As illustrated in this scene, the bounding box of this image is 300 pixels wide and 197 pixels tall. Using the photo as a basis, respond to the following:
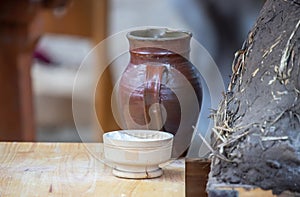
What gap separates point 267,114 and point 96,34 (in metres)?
2.50

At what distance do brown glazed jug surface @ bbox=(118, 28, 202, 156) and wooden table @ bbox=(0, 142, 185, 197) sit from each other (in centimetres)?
9

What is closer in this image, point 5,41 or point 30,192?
point 30,192

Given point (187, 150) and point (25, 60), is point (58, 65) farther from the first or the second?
point (187, 150)

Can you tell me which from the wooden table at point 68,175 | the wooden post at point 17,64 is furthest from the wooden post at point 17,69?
the wooden table at point 68,175

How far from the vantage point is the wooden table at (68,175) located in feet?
3.82

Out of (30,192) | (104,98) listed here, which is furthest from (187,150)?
(104,98)

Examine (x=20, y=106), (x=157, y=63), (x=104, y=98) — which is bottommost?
(x=104, y=98)

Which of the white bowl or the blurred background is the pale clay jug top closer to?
the white bowl

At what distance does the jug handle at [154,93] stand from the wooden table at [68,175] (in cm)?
9

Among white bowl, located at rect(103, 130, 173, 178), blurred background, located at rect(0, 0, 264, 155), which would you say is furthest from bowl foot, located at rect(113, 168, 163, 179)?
blurred background, located at rect(0, 0, 264, 155)

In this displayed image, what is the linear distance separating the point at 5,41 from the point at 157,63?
1.15 meters

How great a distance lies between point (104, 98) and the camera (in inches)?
120

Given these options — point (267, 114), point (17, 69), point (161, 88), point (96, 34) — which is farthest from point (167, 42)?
point (96, 34)

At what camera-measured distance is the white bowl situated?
1196 millimetres
